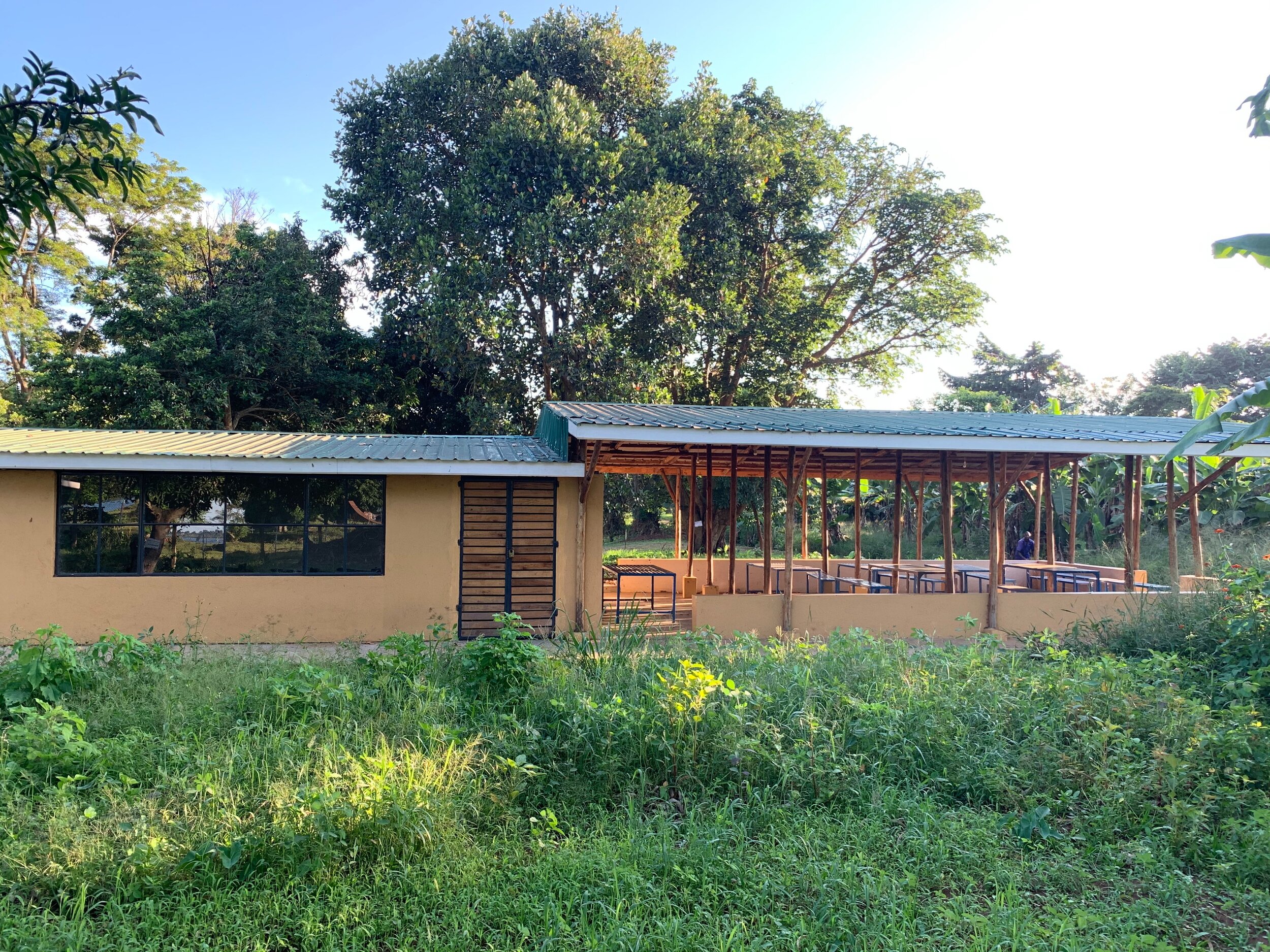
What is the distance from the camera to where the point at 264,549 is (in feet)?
35.3

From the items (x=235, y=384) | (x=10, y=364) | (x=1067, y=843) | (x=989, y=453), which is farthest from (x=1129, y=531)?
(x=10, y=364)

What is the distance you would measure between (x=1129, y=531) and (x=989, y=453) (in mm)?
3297

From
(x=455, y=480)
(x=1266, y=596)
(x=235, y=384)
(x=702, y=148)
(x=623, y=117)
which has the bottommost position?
(x=1266, y=596)

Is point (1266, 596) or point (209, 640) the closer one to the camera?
point (1266, 596)

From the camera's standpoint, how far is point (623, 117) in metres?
22.0

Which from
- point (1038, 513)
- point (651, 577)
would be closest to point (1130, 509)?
point (1038, 513)

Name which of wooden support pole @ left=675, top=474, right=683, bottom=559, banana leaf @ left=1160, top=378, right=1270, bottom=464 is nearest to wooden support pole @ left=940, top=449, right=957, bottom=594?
wooden support pole @ left=675, top=474, right=683, bottom=559

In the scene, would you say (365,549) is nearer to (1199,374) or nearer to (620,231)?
(620,231)

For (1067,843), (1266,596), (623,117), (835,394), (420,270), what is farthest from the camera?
(835,394)

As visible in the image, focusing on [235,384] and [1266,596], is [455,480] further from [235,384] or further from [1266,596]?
[235,384]

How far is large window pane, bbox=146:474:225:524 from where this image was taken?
10.6 meters

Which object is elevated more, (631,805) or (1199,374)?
(1199,374)

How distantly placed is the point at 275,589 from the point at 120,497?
2.38m

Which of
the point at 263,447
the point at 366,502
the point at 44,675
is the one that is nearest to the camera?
the point at 44,675
